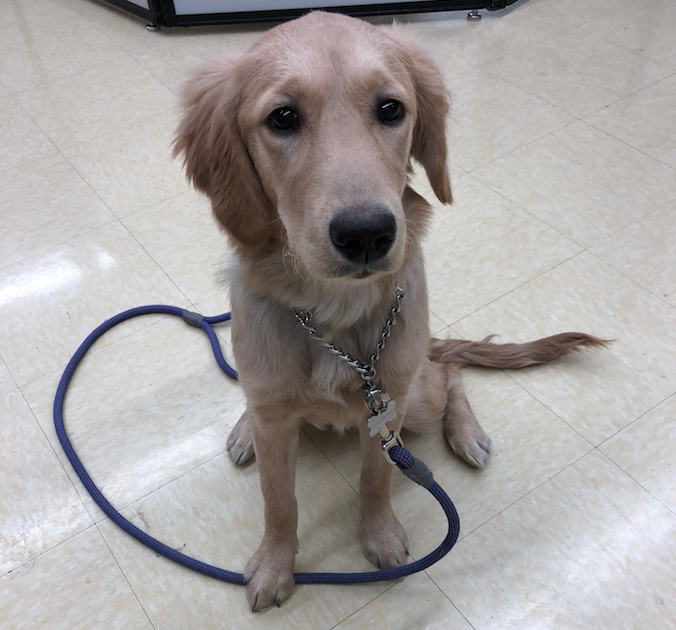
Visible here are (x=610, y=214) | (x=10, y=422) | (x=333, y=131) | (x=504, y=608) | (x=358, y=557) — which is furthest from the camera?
(x=610, y=214)

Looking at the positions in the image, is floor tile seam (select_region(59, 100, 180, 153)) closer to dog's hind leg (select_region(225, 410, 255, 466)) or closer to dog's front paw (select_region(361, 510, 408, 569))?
dog's hind leg (select_region(225, 410, 255, 466))

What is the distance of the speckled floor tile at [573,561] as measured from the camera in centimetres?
153

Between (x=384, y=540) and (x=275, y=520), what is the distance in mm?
313

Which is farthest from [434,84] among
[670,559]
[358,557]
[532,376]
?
[670,559]

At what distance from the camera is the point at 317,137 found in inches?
44.4

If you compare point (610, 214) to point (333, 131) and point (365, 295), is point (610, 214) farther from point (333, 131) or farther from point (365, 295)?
point (333, 131)

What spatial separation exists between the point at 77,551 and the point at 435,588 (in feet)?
3.33

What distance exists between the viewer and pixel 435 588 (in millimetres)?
1593

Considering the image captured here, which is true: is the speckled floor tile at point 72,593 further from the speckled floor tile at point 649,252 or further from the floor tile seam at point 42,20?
the floor tile seam at point 42,20

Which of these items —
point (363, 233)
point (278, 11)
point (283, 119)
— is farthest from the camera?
point (278, 11)

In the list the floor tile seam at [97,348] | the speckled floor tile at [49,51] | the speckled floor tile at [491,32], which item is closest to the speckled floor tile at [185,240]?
the floor tile seam at [97,348]

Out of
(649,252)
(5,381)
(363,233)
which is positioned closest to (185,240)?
(5,381)

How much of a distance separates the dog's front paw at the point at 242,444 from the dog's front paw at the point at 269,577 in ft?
1.06

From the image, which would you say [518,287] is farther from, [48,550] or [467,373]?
[48,550]
